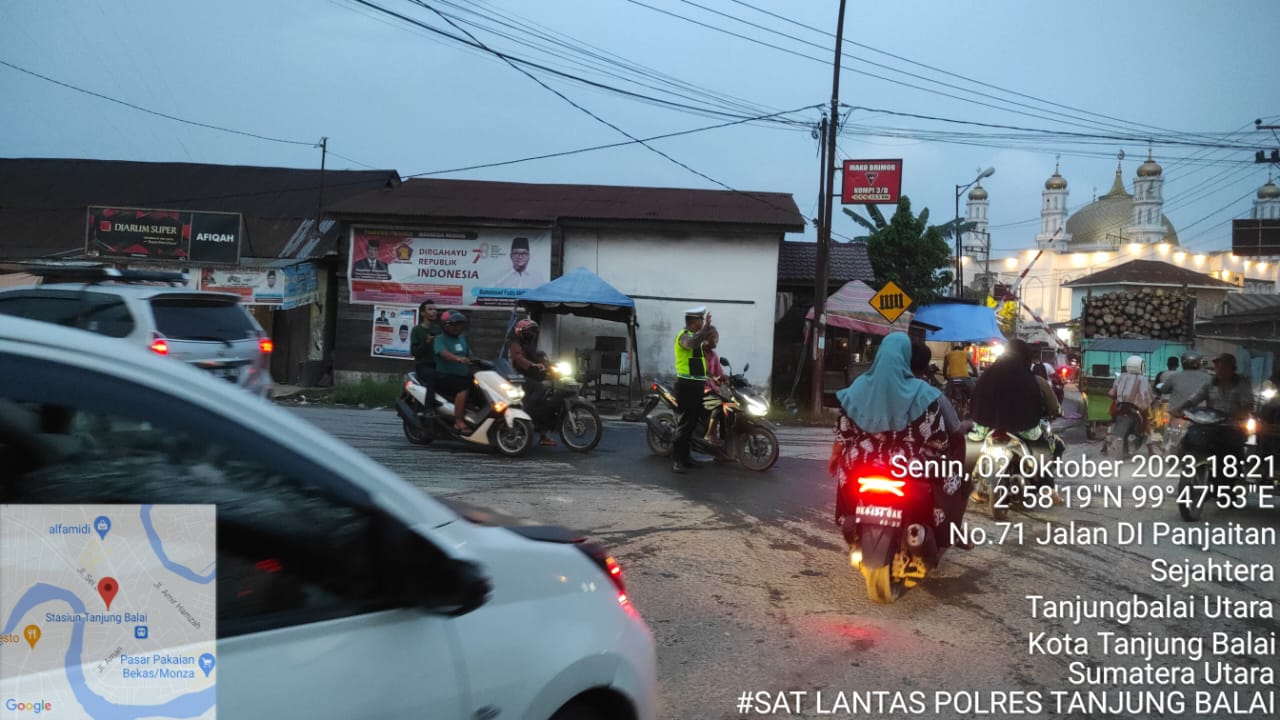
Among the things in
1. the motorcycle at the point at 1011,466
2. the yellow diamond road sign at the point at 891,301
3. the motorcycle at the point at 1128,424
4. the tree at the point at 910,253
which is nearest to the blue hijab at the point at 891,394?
the motorcycle at the point at 1011,466

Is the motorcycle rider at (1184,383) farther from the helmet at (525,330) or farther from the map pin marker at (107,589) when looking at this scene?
the map pin marker at (107,589)

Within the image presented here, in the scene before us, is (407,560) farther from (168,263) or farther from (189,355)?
(168,263)

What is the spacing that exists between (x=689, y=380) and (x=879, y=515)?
5.04 metres

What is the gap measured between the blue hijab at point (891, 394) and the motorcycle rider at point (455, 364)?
20.4 feet

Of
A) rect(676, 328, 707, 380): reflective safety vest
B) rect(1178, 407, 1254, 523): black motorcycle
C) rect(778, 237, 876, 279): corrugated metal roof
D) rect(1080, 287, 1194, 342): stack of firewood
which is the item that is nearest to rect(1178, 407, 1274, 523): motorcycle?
rect(1178, 407, 1254, 523): black motorcycle

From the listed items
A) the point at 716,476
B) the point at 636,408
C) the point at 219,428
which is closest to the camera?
the point at 219,428

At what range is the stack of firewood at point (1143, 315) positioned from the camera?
135ft

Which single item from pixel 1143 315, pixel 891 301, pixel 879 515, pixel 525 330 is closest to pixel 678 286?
pixel 891 301

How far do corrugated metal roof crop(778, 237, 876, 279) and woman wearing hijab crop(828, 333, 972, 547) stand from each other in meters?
20.2

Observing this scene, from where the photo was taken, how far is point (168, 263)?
2309 cm

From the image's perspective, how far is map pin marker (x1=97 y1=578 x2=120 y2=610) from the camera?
175 cm

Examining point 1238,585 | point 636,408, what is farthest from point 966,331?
point 1238,585

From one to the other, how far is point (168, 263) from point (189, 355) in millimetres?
16424

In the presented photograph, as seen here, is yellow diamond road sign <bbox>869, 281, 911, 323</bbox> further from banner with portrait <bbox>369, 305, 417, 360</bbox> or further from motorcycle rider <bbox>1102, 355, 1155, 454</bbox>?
banner with portrait <bbox>369, 305, 417, 360</bbox>
